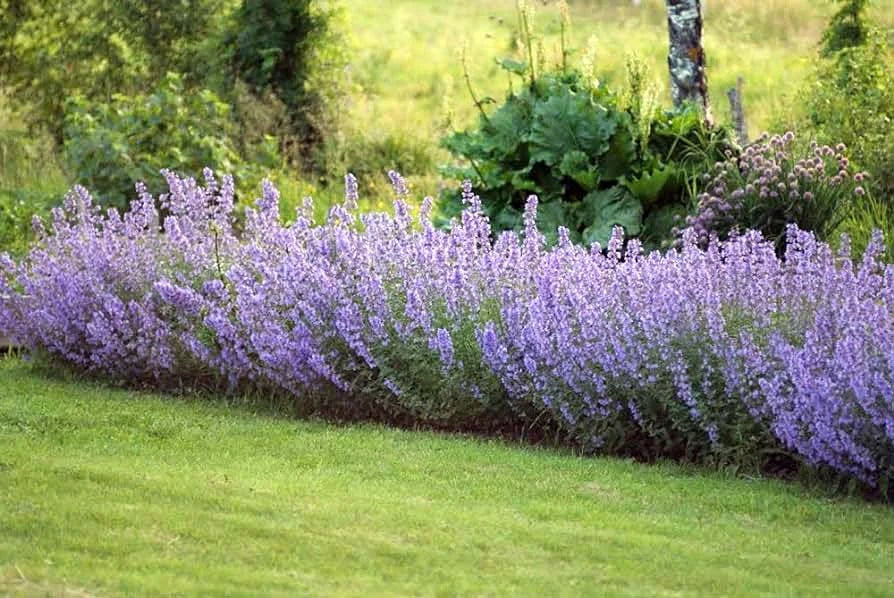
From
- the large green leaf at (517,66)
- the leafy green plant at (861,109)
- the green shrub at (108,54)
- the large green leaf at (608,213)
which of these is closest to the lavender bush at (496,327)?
the large green leaf at (608,213)

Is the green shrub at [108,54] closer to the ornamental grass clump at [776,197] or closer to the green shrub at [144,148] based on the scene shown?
the green shrub at [144,148]

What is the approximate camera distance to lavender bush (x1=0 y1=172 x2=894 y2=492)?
6520 millimetres

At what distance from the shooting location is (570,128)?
10.4m

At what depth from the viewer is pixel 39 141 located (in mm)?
17172

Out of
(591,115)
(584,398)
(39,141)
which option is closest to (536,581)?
(584,398)

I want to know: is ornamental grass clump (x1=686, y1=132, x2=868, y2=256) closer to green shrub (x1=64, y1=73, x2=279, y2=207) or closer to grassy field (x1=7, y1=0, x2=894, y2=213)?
green shrub (x1=64, y1=73, x2=279, y2=207)

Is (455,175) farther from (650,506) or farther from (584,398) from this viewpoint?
(650,506)

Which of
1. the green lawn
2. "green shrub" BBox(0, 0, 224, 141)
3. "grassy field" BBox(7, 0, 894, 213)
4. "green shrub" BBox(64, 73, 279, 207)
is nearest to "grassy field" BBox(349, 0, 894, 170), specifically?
"grassy field" BBox(7, 0, 894, 213)

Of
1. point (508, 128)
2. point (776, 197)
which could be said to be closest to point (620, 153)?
point (508, 128)

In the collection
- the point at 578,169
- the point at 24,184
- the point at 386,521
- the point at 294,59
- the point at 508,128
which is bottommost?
Result: the point at 24,184

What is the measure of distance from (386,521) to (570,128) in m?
5.37

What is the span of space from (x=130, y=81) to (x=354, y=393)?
11.0m

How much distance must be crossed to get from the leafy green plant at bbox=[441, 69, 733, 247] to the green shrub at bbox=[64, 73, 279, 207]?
296 centimetres

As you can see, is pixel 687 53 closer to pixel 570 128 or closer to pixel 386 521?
pixel 570 128
